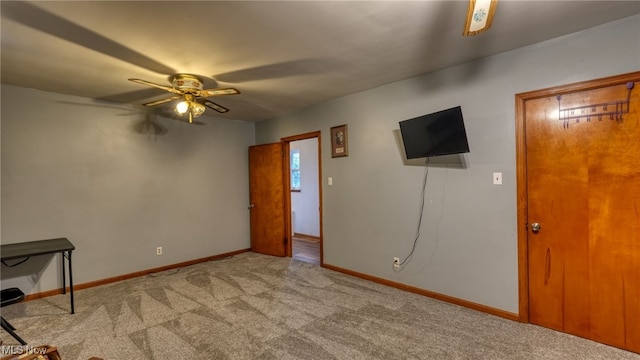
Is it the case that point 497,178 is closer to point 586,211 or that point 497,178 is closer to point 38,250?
point 586,211

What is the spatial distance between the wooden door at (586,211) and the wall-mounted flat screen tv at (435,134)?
0.55 meters

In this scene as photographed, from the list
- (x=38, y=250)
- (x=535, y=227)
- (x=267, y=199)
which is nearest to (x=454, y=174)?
(x=535, y=227)

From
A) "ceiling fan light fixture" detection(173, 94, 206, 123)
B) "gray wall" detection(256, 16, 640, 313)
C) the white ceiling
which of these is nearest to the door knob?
"gray wall" detection(256, 16, 640, 313)

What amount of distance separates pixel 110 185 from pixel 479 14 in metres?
4.40

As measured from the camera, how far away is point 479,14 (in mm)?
1503

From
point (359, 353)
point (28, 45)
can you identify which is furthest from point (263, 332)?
point (28, 45)

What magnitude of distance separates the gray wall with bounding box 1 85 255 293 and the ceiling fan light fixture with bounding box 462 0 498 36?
13.9 feet

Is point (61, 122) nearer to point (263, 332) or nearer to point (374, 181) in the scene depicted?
point (263, 332)

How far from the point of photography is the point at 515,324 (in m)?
2.57

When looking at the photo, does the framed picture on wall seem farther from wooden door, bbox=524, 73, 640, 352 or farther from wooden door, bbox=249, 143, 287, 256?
wooden door, bbox=524, 73, 640, 352

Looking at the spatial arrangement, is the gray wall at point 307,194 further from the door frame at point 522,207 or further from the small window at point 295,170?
the door frame at point 522,207

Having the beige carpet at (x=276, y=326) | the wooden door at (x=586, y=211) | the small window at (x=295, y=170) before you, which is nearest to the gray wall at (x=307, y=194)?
the small window at (x=295, y=170)

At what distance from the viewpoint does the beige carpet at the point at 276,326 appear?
2.23m

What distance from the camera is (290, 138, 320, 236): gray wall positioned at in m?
6.41
